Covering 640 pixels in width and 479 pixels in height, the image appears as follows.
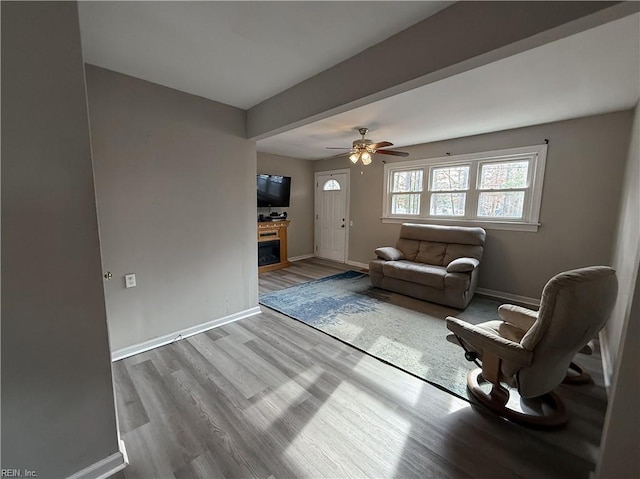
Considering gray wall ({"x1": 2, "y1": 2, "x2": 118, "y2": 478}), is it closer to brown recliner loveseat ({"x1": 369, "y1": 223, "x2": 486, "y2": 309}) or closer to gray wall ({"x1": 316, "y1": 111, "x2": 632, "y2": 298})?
brown recliner loveseat ({"x1": 369, "y1": 223, "x2": 486, "y2": 309})

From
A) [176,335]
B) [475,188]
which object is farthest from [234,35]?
[475,188]

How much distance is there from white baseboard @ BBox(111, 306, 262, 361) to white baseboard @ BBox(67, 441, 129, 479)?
116 cm

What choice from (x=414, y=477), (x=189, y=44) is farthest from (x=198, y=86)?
(x=414, y=477)

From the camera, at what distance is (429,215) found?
4637mm

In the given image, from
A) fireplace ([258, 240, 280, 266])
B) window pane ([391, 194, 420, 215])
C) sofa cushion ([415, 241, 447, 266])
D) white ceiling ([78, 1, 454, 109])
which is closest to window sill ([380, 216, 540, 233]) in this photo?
window pane ([391, 194, 420, 215])

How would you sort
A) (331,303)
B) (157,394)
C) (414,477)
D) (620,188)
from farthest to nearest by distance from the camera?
(331,303), (620,188), (157,394), (414,477)

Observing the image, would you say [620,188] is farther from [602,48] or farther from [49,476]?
[49,476]

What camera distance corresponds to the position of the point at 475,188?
408 centimetres

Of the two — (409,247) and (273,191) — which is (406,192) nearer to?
(409,247)

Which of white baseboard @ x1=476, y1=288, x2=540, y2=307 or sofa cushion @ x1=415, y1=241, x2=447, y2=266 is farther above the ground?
sofa cushion @ x1=415, y1=241, x2=447, y2=266

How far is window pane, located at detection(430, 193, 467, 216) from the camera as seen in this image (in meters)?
4.29

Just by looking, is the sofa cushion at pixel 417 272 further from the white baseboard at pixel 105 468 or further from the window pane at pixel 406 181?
the white baseboard at pixel 105 468

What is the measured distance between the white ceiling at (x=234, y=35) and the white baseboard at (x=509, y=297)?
151 inches

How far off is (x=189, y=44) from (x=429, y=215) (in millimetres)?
4142
